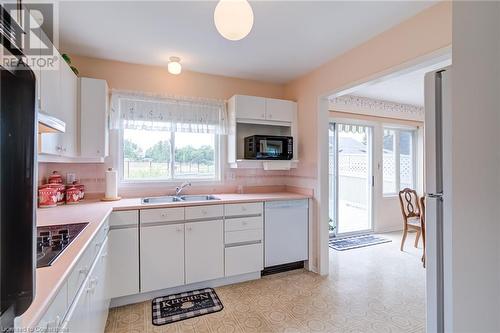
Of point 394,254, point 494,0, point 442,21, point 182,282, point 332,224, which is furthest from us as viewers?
point 332,224

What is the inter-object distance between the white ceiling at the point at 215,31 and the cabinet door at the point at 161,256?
5.87 ft

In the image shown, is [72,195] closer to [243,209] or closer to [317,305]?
[243,209]

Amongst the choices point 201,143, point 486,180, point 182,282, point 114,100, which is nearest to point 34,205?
point 486,180

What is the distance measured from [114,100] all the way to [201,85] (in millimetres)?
1044

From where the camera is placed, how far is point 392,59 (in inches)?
83.6

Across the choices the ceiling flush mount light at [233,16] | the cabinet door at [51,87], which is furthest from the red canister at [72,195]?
the ceiling flush mount light at [233,16]

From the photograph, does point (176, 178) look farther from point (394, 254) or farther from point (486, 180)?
point (394, 254)

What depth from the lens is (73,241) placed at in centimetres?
127

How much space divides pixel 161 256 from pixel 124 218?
0.51 metres

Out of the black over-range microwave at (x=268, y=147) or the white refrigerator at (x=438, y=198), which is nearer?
the white refrigerator at (x=438, y=198)

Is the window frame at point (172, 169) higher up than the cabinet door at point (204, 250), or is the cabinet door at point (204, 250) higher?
the window frame at point (172, 169)

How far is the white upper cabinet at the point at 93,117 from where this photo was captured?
240 cm

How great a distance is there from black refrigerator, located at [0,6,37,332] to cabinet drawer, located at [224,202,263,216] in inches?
82.3
